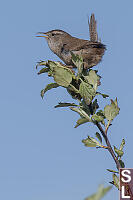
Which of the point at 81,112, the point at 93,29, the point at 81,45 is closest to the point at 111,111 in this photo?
the point at 81,112

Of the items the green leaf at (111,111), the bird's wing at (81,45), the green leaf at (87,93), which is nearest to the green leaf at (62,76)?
the green leaf at (87,93)

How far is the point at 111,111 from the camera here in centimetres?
139

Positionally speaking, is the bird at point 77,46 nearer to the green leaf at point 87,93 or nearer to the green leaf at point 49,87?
the green leaf at point 49,87

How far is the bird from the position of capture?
4105 mm

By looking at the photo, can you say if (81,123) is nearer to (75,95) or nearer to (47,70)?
(75,95)

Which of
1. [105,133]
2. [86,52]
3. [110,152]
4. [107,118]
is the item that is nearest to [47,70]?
[107,118]

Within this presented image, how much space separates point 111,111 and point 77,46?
316 cm

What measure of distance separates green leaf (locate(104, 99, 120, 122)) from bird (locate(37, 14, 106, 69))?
6.96 ft

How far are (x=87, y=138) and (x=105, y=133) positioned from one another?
0.09 m

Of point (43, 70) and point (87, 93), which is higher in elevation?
point (43, 70)

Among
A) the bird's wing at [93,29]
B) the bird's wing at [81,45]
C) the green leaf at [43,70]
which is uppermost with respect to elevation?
the bird's wing at [93,29]

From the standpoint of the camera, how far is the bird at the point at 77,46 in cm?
411

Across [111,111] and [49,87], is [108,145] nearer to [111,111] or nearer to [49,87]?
[111,111]

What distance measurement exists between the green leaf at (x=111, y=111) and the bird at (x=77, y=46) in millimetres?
2122
